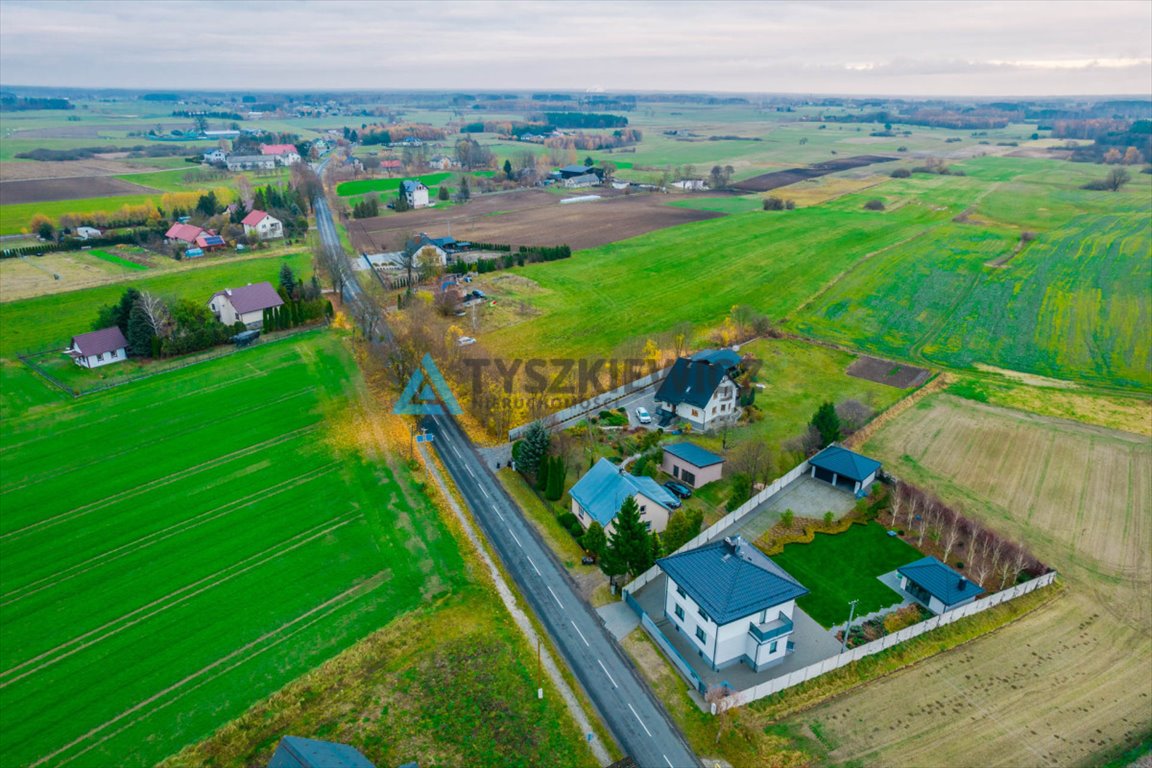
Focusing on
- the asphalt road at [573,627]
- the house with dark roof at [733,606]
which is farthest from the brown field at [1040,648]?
the asphalt road at [573,627]

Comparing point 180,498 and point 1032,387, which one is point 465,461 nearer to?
point 180,498

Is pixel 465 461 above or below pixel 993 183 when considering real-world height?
below

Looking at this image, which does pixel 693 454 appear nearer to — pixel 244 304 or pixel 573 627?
pixel 573 627

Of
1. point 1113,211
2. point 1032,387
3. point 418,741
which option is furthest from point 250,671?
point 1113,211

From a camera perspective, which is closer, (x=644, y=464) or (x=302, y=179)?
(x=644, y=464)

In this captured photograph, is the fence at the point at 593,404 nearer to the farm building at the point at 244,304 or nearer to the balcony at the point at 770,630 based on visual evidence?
the balcony at the point at 770,630

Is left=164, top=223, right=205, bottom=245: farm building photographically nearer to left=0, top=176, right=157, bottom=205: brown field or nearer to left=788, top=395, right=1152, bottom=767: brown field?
left=0, top=176, right=157, bottom=205: brown field


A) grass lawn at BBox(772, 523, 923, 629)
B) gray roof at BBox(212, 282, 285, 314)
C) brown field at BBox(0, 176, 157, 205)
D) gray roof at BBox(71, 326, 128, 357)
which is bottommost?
grass lawn at BBox(772, 523, 923, 629)

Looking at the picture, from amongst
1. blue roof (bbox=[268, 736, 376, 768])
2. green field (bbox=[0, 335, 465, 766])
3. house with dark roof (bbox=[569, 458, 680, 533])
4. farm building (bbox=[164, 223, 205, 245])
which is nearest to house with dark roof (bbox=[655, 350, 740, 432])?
house with dark roof (bbox=[569, 458, 680, 533])
